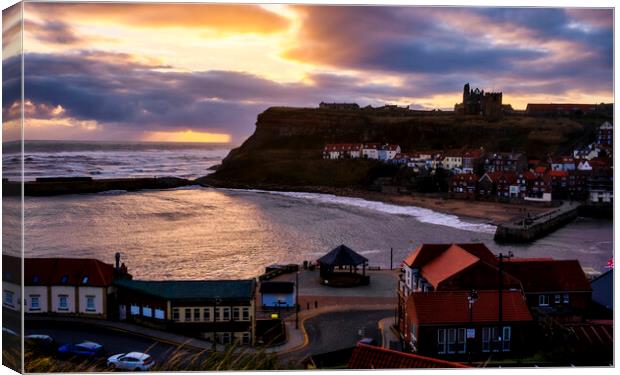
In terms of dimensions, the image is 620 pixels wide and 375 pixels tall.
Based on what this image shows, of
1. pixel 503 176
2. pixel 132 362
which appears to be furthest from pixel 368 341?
pixel 503 176

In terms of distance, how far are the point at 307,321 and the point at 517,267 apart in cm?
191

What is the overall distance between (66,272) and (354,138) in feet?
25.4

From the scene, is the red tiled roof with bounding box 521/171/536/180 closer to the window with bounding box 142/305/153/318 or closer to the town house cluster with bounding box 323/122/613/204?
the town house cluster with bounding box 323/122/613/204

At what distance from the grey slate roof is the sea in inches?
52.1

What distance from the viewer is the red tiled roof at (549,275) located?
18.9 feet

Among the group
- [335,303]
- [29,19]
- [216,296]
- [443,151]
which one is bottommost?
[335,303]

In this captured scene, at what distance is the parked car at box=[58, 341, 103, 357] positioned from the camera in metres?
4.54

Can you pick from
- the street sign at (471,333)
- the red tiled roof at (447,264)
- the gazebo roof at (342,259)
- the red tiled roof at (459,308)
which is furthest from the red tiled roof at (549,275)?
the gazebo roof at (342,259)

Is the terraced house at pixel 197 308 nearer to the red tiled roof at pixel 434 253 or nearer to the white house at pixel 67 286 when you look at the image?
the white house at pixel 67 286

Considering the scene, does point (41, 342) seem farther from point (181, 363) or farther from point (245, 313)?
point (245, 313)

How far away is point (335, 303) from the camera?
6727 mm

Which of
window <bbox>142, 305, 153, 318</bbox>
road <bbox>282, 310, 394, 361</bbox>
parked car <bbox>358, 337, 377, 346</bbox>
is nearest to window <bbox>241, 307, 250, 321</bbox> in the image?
road <bbox>282, 310, 394, 361</bbox>

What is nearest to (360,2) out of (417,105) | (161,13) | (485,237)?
(161,13)

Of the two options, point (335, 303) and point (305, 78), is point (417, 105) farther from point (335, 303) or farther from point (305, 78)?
point (335, 303)
